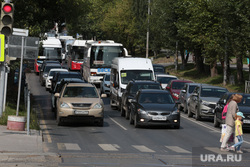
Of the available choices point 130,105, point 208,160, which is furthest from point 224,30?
point 208,160

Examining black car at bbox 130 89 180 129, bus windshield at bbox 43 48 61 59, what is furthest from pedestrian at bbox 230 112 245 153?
bus windshield at bbox 43 48 61 59

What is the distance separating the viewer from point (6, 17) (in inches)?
667

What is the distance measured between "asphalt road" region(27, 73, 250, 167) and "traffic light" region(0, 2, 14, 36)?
3411 mm

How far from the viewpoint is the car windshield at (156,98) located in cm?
2397

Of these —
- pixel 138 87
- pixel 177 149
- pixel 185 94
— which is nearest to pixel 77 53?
pixel 185 94

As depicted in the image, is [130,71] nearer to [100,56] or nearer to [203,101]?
[203,101]

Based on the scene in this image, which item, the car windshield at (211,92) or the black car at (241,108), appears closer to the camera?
the black car at (241,108)

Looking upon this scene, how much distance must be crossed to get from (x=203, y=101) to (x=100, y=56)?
57.7 feet

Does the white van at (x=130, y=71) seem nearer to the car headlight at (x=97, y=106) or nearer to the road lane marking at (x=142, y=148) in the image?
the car headlight at (x=97, y=106)

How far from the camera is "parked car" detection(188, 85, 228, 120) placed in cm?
2739

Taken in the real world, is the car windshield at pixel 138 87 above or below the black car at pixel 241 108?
above

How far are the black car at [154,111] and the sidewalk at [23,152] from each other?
5.93 meters

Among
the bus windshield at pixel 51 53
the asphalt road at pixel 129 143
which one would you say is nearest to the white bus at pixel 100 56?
the asphalt road at pixel 129 143

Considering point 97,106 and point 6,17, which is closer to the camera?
point 6,17
